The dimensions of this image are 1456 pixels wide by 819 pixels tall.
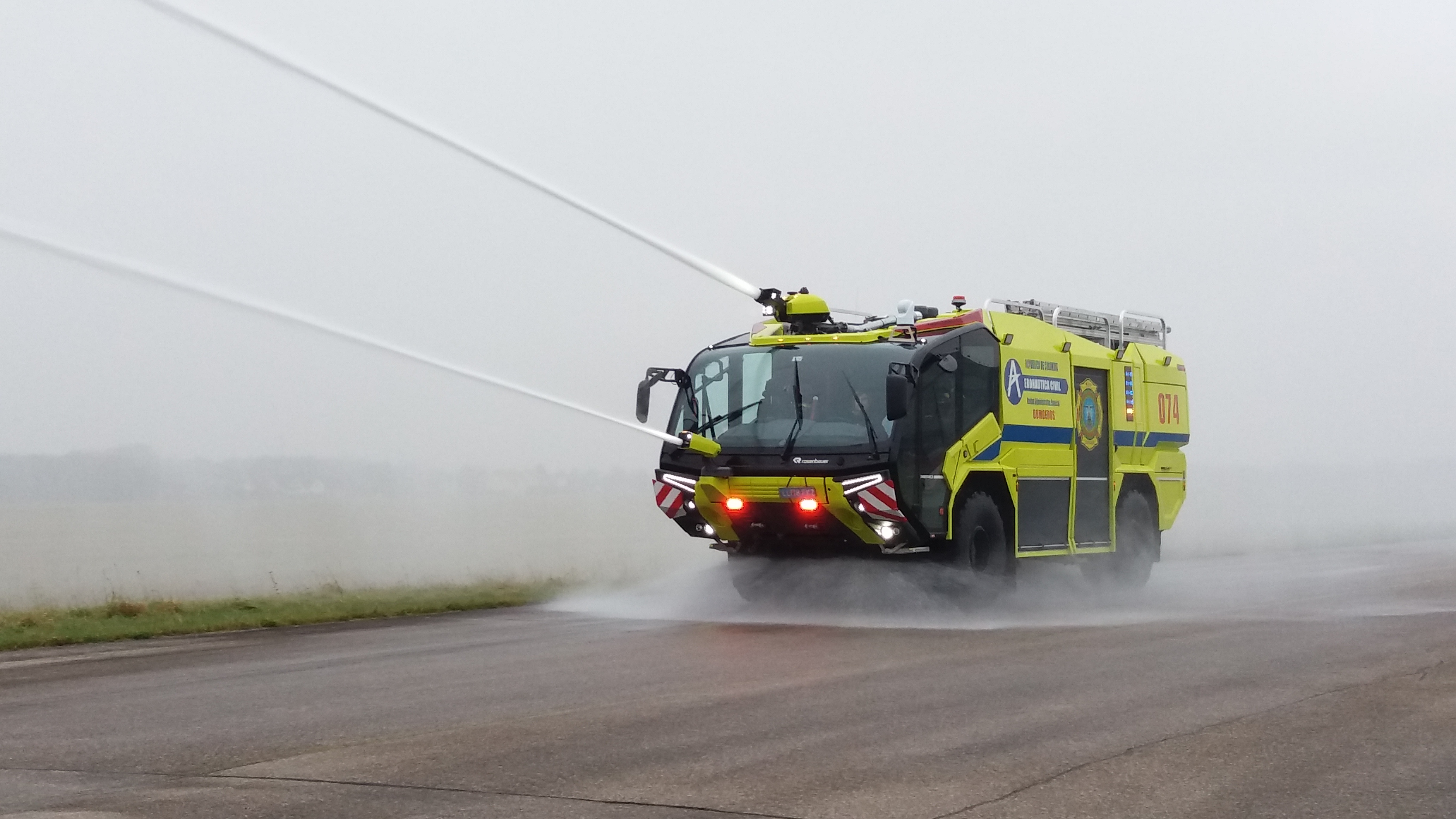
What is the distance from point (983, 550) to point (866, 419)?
2.32m

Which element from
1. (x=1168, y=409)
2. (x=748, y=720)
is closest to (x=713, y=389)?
(x=1168, y=409)

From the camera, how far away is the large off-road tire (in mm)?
20422

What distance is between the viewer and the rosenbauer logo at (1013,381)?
17719mm

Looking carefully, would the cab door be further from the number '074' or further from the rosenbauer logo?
the number '074'

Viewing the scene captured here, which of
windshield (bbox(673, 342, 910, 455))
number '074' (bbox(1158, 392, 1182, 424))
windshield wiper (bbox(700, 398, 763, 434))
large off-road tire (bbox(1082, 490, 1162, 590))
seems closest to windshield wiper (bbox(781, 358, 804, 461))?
windshield (bbox(673, 342, 910, 455))

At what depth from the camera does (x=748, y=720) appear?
343 inches

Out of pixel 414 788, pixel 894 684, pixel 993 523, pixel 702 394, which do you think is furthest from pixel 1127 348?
pixel 414 788

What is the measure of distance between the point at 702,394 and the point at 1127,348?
23.4 ft

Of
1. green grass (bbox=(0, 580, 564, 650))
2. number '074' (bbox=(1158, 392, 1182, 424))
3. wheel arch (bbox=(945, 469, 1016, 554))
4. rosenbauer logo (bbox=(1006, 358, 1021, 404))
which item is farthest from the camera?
number '074' (bbox=(1158, 392, 1182, 424))

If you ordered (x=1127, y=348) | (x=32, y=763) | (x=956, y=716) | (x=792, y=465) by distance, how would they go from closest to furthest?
(x=32, y=763)
(x=956, y=716)
(x=792, y=465)
(x=1127, y=348)

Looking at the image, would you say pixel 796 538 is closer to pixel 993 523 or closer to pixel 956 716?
pixel 993 523

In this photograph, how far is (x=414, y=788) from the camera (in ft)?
22.4

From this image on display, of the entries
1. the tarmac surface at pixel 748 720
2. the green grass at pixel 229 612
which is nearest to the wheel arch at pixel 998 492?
the tarmac surface at pixel 748 720

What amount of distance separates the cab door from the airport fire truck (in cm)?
4
